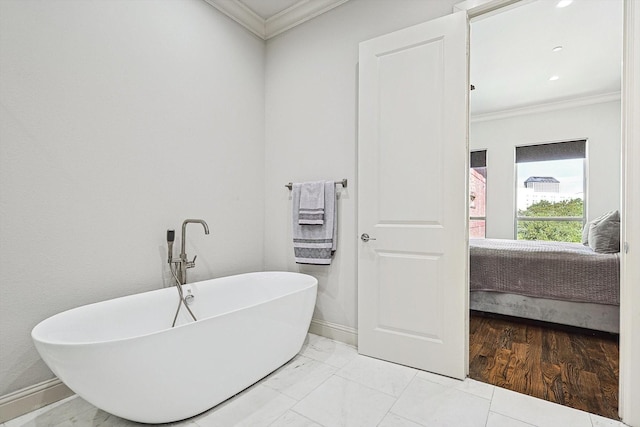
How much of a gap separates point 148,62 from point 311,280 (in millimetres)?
1849

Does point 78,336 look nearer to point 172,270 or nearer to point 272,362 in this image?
point 172,270

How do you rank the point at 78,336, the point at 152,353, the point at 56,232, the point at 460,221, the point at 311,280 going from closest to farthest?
the point at 152,353 → the point at 78,336 → the point at 56,232 → the point at 460,221 → the point at 311,280

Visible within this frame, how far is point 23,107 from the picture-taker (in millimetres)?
1625

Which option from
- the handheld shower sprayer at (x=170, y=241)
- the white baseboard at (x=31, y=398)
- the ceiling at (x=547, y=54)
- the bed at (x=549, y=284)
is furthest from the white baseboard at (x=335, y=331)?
the ceiling at (x=547, y=54)

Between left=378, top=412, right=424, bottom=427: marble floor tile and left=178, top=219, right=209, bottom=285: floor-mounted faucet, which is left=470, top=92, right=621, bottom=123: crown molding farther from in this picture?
left=378, top=412, right=424, bottom=427: marble floor tile

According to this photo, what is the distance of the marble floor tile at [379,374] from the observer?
188cm

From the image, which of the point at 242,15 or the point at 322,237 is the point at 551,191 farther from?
the point at 242,15

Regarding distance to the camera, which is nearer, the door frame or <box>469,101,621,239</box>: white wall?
the door frame

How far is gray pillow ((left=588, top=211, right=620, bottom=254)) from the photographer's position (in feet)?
9.28

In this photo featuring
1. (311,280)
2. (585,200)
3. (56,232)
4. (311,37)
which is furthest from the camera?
(585,200)

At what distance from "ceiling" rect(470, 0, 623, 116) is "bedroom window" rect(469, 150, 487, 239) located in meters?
0.97

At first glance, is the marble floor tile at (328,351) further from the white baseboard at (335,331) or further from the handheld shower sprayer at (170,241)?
the handheld shower sprayer at (170,241)

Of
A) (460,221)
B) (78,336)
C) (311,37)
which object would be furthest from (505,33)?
(78,336)

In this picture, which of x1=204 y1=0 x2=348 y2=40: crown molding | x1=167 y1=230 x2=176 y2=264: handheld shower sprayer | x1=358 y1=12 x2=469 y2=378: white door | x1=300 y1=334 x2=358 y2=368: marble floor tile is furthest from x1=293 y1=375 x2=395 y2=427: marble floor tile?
x1=204 y1=0 x2=348 y2=40: crown molding
